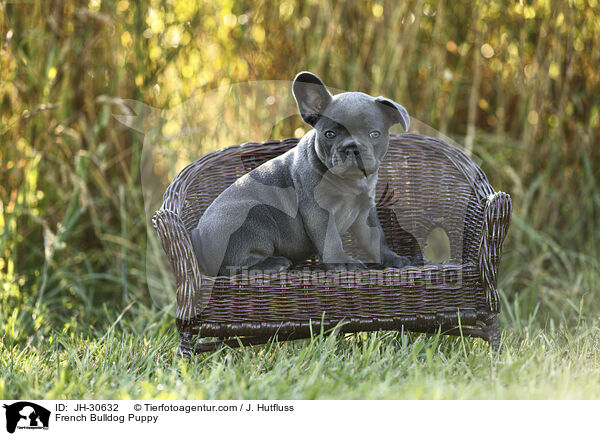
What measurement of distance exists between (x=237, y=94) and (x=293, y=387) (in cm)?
190

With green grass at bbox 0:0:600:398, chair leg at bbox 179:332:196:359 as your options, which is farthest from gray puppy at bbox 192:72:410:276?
green grass at bbox 0:0:600:398

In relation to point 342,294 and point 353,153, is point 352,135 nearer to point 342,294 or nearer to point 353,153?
point 353,153

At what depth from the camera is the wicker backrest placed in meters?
2.70

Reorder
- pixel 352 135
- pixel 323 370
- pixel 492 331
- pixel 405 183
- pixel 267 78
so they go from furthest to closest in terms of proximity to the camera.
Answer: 1. pixel 267 78
2. pixel 405 183
3. pixel 492 331
4. pixel 352 135
5. pixel 323 370

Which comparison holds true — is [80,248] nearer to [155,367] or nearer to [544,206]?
[155,367]

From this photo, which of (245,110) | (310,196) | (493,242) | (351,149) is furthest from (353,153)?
(245,110)

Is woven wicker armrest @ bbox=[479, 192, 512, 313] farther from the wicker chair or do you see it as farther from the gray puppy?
Result: the gray puppy

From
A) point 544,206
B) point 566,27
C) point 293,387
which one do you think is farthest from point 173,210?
point 566,27

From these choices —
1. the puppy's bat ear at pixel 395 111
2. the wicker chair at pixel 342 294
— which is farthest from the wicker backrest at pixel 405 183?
the puppy's bat ear at pixel 395 111

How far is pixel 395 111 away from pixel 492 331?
3.01 feet

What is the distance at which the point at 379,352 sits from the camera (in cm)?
240

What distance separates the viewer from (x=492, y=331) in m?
2.38
